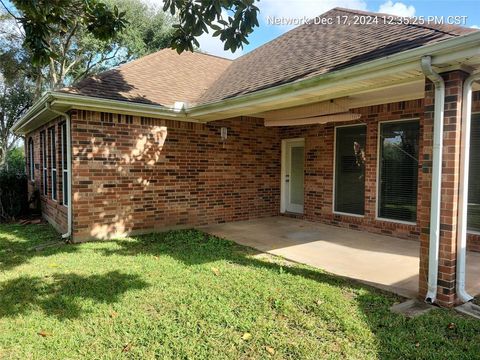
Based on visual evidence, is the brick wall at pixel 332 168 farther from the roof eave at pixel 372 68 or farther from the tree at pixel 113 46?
the tree at pixel 113 46

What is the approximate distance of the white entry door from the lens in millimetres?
10000

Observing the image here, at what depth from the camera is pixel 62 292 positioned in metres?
4.21

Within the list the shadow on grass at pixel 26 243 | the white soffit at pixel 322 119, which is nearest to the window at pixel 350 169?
the white soffit at pixel 322 119

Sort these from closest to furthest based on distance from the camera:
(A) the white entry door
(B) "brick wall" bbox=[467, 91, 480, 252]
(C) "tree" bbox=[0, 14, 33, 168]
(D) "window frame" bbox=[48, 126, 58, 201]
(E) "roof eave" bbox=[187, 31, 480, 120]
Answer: (E) "roof eave" bbox=[187, 31, 480, 120] → (B) "brick wall" bbox=[467, 91, 480, 252] → (D) "window frame" bbox=[48, 126, 58, 201] → (A) the white entry door → (C) "tree" bbox=[0, 14, 33, 168]

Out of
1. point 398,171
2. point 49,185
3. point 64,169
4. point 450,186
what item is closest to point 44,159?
point 49,185

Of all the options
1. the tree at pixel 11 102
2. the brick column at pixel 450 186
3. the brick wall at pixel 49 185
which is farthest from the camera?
the tree at pixel 11 102

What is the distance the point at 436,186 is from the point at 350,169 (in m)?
4.59

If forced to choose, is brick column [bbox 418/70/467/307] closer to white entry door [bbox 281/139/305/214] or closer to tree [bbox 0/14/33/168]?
white entry door [bbox 281/139/305/214]

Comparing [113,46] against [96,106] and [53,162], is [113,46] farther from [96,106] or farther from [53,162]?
[96,106]

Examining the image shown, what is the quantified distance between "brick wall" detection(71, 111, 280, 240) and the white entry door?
0.80ft

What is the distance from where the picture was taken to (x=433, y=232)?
3.80 m

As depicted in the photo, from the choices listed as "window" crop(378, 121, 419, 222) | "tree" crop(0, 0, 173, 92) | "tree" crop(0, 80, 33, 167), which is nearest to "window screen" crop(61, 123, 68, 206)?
"window" crop(378, 121, 419, 222)

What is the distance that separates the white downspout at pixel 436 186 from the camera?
12.2 feet

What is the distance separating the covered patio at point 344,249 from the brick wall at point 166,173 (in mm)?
806
